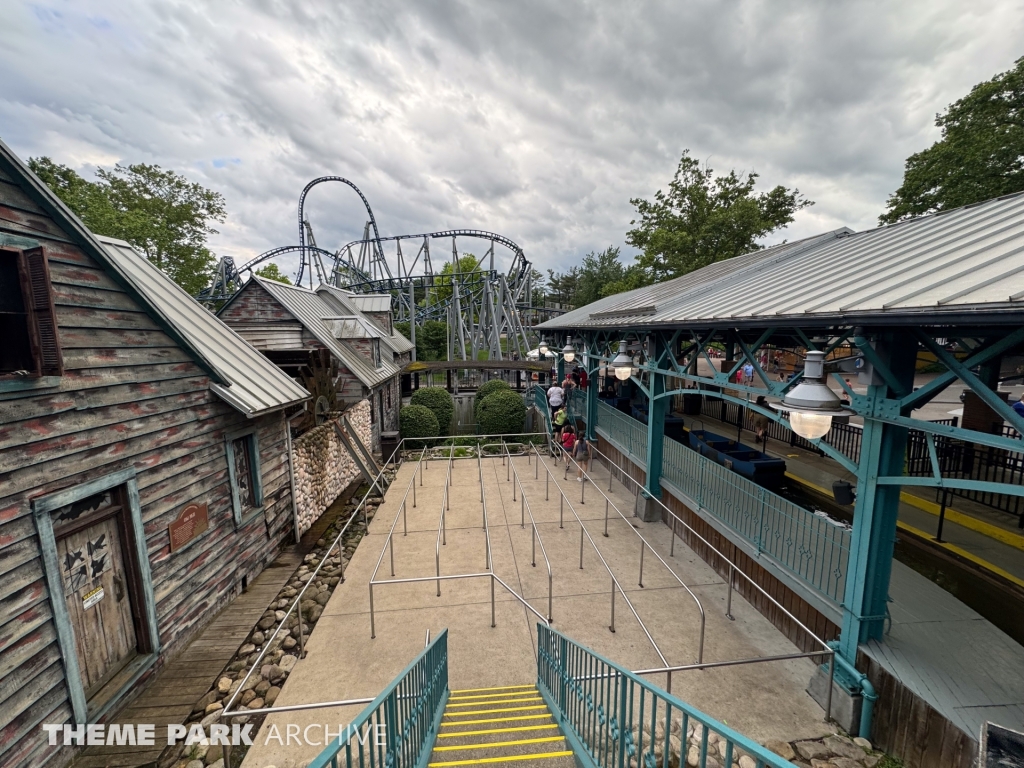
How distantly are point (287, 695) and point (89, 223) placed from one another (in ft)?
96.0

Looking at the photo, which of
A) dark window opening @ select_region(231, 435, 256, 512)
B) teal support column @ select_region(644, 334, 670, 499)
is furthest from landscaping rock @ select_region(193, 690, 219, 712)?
teal support column @ select_region(644, 334, 670, 499)

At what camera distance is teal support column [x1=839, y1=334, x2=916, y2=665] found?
3834mm

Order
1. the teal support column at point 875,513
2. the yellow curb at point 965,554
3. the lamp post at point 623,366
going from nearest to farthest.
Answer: the teal support column at point 875,513
the yellow curb at point 965,554
the lamp post at point 623,366

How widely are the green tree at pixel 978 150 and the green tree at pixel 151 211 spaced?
132 ft

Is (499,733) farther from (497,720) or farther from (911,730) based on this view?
(911,730)

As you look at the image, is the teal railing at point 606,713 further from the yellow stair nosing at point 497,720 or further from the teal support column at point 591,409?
the teal support column at point 591,409

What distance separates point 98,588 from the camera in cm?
448

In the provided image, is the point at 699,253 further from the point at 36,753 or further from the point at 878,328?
the point at 36,753

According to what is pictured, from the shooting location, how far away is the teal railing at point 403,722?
6.69 ft

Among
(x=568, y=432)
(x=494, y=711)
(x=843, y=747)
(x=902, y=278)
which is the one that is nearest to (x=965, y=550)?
(x=843, y=747)

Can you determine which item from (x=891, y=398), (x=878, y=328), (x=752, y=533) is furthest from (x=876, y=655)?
(x=878, y=328)

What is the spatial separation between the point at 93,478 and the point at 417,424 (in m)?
12.1

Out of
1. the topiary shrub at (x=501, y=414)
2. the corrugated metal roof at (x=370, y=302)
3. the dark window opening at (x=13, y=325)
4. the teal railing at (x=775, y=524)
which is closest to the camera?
the dark window opening at (x=13, y=325)

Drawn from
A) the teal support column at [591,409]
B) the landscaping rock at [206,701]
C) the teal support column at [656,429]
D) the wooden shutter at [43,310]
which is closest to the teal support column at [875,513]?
the teal support column at [656,429]
